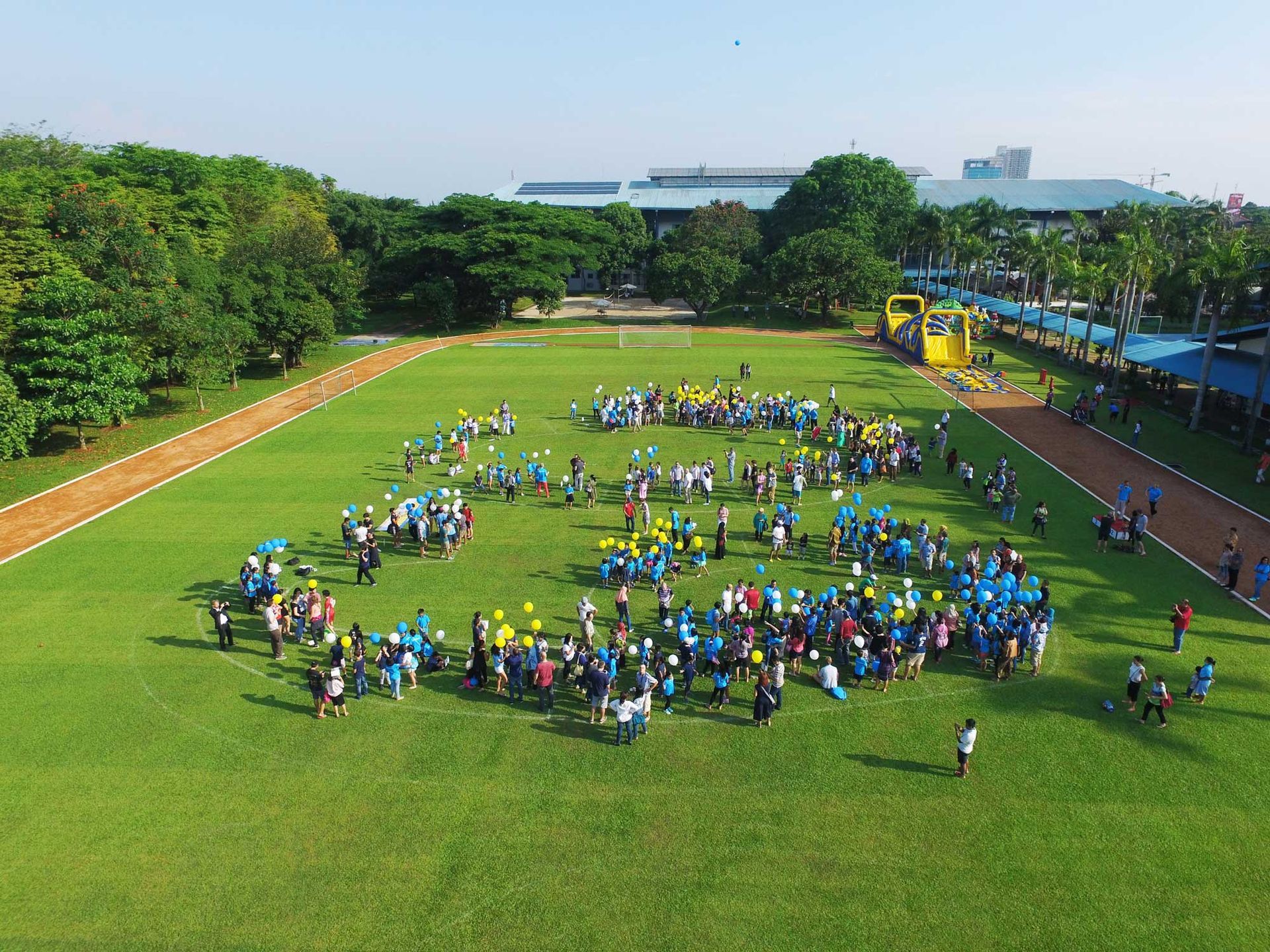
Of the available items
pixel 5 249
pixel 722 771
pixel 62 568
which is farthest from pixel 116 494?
pixel 722 771

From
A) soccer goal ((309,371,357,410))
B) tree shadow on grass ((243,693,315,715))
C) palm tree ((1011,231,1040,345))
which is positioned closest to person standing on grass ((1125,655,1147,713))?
tree shadow on grass ((243,693,315,715))

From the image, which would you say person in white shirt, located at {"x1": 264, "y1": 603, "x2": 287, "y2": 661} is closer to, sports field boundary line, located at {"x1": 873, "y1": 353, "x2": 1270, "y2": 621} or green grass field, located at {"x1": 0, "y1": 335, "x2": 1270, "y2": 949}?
green grass field, located at {"x1": 0, "y1": 335, "x2": 1270, "y2": 949}

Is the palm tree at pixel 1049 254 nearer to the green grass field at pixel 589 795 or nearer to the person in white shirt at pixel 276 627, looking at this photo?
the green grass field at pixel 589 795

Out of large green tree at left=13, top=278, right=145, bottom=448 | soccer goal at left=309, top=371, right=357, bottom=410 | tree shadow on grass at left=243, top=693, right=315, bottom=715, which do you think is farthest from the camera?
soccer goal at left=309, top=371, right=357, bottom=410

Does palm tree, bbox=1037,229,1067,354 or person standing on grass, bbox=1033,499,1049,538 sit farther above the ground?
palm tree, bbox=1037,229,1067,354

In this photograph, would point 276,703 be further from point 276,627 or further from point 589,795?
point 589,795

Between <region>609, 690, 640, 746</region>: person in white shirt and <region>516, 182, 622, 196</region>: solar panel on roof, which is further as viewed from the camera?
<region>516, 182, 622, 196</region>: solar panel on roof

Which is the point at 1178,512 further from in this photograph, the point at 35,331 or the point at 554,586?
the point at 35,331
